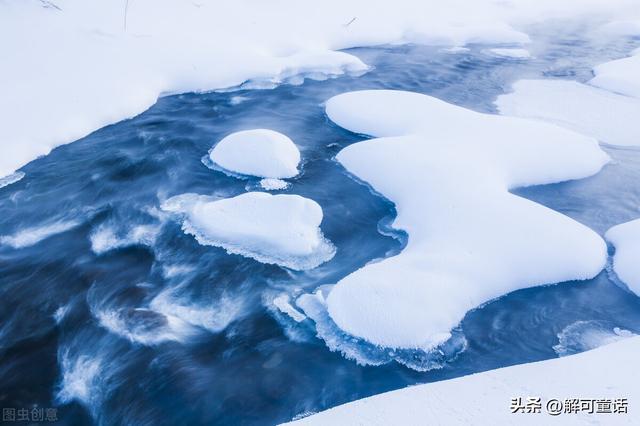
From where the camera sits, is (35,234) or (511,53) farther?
(511,53)

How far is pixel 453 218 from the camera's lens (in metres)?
5.18

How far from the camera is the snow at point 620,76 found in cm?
981

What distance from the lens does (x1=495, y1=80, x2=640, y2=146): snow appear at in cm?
806

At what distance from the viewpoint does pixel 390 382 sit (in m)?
3.81

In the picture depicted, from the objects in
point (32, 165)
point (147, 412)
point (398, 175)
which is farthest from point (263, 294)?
point (32, 165)

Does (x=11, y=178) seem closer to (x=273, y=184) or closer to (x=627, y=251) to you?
(x=273, y=184)

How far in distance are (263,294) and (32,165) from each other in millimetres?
4286

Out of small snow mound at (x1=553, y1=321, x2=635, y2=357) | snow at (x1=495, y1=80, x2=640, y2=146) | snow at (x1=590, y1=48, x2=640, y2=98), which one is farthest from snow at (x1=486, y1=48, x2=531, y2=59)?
small snow mound at (x1=553, y1=321, x2=635, y2=357)

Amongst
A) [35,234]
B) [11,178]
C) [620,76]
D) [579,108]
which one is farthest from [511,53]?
[35,234]

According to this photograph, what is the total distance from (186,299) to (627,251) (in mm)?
4524

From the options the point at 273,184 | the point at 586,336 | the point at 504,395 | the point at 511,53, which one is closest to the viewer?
the point at 504,395

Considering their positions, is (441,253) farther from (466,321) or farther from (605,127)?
(605,127)

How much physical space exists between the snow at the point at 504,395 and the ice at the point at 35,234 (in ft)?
12.8

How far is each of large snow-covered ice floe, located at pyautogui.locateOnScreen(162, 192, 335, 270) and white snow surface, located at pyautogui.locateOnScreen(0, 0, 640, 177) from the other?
10.5ft
